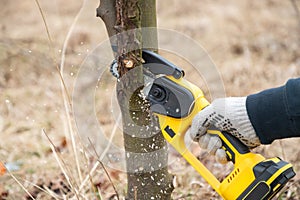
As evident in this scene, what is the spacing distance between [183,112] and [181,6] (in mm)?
4248

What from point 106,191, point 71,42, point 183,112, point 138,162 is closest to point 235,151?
point 183,112

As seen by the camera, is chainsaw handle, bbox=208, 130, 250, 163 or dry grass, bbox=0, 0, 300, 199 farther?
dry grass, bbox=0, 0, 300, 199

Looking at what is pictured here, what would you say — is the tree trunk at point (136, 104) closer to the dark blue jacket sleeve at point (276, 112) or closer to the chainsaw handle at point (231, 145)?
the chainsaw handle at point (231, 145)

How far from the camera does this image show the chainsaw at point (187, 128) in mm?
1606

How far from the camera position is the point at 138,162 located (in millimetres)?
1750

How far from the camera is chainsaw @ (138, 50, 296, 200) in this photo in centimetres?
161

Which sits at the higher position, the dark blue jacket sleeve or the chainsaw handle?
the dark blue jacket sleeve

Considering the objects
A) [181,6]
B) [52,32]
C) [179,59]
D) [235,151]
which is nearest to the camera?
[235,151]

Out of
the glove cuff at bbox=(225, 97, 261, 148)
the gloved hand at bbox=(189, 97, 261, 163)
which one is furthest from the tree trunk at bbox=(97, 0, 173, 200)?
the glove cuff at bbox=(225, 97, 261, 148)

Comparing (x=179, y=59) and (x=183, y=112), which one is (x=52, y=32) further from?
(x=183, y=112)

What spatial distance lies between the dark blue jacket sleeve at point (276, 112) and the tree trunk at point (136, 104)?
0.36 meters

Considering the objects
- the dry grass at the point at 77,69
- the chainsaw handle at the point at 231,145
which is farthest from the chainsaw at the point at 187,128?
the dry grass at the point at 77,69

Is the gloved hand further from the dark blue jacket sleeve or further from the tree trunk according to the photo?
the tree trunk

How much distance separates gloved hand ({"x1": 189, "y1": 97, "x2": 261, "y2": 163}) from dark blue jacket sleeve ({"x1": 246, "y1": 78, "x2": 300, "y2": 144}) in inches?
0.9
